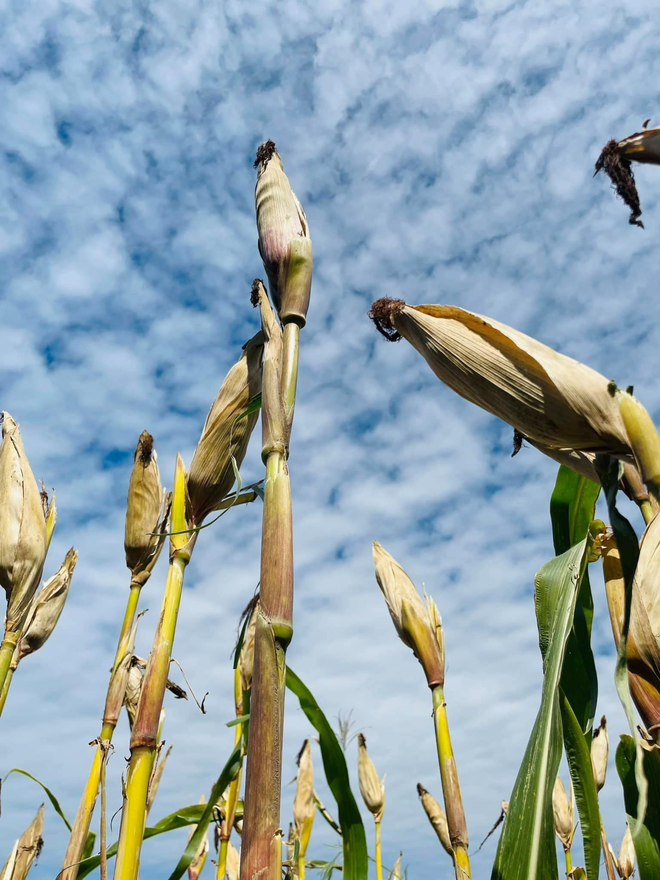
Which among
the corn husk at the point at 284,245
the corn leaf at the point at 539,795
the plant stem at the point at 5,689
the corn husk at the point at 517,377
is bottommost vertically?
the corn leaf at the point at 539,795

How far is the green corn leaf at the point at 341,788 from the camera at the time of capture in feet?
3.84

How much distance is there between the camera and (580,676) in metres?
1.12

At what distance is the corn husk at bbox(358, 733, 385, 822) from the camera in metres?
4.12

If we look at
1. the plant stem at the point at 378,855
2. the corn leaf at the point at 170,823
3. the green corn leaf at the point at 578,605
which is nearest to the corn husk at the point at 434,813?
the plant stem at the point at 378,855

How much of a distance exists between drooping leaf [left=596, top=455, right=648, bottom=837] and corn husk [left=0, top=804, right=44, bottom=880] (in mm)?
2113

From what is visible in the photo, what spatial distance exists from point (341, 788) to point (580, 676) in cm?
49

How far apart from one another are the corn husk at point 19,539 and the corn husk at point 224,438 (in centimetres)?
57

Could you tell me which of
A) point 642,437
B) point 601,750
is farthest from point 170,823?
point 601,750

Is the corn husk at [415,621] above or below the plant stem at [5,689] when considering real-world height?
above

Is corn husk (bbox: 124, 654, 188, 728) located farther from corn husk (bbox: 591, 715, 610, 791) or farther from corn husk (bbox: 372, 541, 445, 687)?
corn husk (bbox: 591, 715, 610, 791)

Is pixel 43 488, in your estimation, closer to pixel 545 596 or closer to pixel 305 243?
pixel 305 243

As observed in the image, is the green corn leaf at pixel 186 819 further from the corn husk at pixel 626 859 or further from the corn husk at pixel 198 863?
the corn husk at pixel 626 859

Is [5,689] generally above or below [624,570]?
above

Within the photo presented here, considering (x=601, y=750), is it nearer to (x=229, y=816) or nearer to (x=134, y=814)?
(x=229, y=816)
